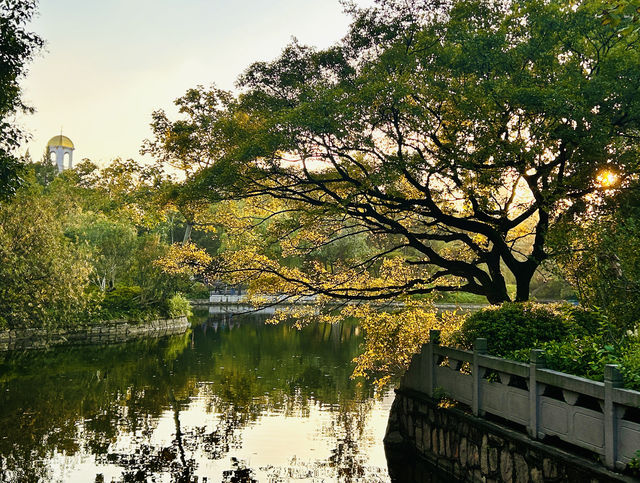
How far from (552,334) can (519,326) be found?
1.67ft

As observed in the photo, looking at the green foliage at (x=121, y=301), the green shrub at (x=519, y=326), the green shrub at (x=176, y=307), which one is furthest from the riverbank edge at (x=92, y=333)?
the green shrub at (x=519, y=326)

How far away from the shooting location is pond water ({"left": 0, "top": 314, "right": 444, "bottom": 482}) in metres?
10.7

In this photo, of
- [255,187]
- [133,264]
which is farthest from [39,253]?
[255,187]

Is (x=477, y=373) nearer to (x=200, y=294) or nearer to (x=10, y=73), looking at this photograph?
(x=10, y=73)

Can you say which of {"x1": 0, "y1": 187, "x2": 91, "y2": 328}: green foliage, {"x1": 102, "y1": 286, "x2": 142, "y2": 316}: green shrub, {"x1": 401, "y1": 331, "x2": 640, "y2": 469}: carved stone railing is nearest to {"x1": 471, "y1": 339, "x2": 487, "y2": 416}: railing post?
{"x1": 401, "y1": 331, "x2": 640, "y2": 469}: carved stone railing

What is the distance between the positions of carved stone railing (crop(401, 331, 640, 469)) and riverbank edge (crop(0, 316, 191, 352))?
21098mm

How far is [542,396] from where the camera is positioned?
25.0 ft

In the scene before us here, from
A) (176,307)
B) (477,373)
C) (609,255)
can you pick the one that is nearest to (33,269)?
(176,307)

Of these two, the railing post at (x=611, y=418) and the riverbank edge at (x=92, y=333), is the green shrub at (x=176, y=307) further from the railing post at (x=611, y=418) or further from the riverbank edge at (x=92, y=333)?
the railing post at (x=611, y=418)

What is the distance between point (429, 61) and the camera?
11.6 metres

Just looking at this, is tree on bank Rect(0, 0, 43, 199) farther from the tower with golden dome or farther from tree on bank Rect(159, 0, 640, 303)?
the tower with golden dome

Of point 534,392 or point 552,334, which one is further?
point 552,334

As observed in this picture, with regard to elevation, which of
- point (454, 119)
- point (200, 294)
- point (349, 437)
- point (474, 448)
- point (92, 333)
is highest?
point (454, 119)

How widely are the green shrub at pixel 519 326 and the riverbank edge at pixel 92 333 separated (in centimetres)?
2185
